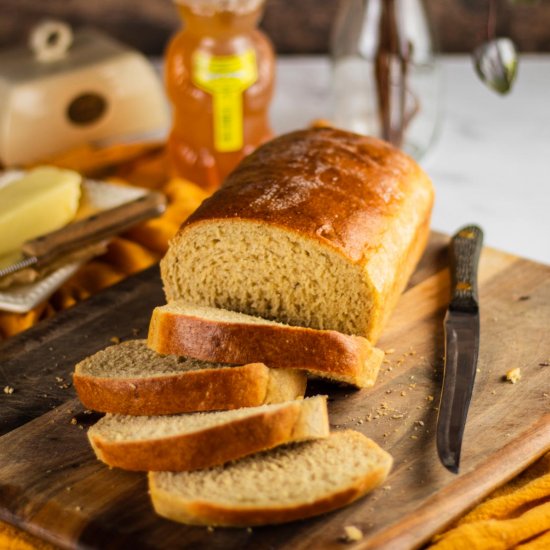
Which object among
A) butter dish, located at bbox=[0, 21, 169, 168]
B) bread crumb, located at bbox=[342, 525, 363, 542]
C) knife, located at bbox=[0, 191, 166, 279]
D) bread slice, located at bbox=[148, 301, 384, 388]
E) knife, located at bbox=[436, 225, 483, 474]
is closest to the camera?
bread crumb, located at bbox=[342, 525, 363, 542]

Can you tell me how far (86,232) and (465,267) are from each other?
138cm

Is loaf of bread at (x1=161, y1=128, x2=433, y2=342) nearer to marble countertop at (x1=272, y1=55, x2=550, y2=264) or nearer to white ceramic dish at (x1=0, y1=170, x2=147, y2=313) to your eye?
white ceramic dish at (x1=0, y1=170, x2=147, y2=313)

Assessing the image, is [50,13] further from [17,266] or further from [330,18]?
[17,266]

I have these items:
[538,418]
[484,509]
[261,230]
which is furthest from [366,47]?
[484,509]

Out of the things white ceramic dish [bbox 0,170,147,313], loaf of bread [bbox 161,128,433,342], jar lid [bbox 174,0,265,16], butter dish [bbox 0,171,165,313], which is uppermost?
jar lid [bbox 174,0,265,16]

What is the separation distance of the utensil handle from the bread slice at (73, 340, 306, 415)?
0.84 metres

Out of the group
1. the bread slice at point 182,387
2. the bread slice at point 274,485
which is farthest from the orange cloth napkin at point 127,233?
the bread slice at point 274,485

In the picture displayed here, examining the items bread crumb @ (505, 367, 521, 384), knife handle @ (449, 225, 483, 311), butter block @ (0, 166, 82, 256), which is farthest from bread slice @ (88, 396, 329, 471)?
butter block @ (0, 166, 82, 256)

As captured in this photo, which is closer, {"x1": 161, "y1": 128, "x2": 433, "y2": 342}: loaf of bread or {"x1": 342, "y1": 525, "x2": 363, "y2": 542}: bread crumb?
{"x1": 342, "y1": 525, "x2": 363, "y2": 542}: bread crumb

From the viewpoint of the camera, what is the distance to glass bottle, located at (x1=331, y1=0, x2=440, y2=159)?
421cm

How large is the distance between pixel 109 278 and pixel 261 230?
1.02 m

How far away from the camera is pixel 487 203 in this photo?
14.4 ft

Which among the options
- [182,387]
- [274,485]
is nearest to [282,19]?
[182,387]

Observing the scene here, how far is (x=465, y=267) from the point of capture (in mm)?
3369
